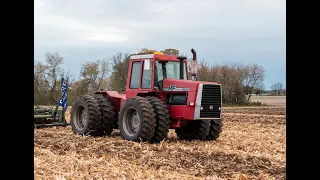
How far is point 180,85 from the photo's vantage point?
10.9m

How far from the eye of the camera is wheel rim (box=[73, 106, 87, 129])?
1298cm

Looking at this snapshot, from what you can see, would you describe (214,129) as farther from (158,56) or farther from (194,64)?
(158,56)

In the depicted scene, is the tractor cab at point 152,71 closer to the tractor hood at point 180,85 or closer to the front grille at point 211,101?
the tractor hood at point 180,85

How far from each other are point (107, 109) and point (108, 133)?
770 millimetres

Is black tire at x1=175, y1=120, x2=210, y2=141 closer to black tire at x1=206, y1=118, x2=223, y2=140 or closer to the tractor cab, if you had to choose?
black tire at x1=206, y1=118, x2=223, y2=140

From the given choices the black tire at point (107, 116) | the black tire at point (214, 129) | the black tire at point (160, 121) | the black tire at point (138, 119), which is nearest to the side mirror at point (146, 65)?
the black tire at point (138, 119)

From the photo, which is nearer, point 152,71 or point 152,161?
point 152,161

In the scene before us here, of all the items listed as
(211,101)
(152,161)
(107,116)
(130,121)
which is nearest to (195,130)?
(211,101)

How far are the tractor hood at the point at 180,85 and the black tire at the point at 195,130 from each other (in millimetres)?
1326

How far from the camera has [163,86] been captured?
11.2 meters

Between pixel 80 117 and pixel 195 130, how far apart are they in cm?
391

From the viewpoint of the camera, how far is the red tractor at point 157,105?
1045 centimetres
